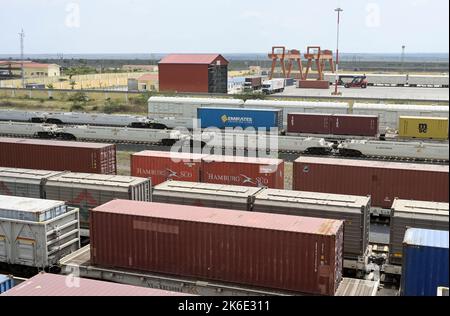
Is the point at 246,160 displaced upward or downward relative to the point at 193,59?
downward

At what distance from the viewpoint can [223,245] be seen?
17078 mm

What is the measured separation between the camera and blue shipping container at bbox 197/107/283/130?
5022cm

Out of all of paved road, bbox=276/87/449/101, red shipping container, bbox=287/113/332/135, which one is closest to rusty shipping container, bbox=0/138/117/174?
red shipping container, bbox=287/113/332/135

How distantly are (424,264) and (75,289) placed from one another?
33.3 feet

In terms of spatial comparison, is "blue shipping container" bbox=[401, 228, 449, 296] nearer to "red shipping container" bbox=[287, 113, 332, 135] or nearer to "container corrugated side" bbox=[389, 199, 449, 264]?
"container corrugated side" bbox=[389, 199, 449, 264]

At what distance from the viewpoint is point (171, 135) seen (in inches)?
1877

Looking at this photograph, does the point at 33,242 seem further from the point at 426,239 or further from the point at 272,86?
the point at 272,86

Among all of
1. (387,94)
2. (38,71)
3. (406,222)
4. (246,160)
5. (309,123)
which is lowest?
(406,222)

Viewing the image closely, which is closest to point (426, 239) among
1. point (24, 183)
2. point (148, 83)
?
point (24, 183)

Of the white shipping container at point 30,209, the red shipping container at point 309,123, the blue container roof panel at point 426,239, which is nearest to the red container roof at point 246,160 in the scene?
the white shipping container at point 30,209

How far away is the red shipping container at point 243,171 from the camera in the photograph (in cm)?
2758

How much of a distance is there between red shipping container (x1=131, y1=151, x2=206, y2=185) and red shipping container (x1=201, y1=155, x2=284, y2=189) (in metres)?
0.61

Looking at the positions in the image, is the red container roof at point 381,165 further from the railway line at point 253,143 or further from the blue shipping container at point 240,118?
the blue shipping container at point 240,118

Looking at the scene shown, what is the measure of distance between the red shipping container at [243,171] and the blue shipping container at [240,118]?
21.8m
